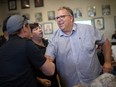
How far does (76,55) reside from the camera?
243 centimetres

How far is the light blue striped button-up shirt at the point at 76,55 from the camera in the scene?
2422mm

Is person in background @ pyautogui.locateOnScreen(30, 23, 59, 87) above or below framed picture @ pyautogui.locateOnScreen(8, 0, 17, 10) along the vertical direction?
below

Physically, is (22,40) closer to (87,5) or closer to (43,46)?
(43,46)

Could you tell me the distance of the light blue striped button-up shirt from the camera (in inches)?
95.3

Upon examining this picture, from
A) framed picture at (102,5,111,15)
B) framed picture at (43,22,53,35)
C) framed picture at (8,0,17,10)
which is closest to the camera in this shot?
framed picture at (102,5,111,15)

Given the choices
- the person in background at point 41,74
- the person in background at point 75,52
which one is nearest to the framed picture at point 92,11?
the person in background at point 41,74

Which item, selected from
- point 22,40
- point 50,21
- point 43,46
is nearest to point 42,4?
point 50,21

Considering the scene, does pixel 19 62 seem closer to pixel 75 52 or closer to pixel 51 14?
pixel 75 52

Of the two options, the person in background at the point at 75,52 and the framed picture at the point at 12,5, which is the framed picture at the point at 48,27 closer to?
the framed picture at the point at 12,5

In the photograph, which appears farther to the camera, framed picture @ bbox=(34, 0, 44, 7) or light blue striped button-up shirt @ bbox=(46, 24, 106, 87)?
framed picture @ bbox=(34, 0, 44, 7)

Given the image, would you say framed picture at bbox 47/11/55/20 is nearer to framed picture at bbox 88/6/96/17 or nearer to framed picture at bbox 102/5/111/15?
framed picture at bbox 88/6/96/17

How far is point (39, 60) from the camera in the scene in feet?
5.97

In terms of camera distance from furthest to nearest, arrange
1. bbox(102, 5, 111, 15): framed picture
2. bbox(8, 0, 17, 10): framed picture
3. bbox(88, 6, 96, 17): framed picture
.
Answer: bbox(8, 0, 17, 10): framed picture
bbox(88, 6, 96, 17): framed picture
bbox(102, 5, 111, 15): framed picture

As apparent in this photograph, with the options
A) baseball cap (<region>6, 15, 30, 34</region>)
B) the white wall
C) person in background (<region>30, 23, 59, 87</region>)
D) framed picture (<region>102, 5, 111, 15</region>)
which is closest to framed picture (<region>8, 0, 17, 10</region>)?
the white wall
